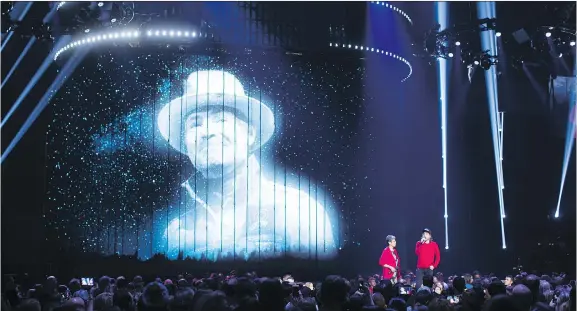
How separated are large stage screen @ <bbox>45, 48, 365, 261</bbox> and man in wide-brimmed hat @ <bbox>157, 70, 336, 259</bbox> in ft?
0.07

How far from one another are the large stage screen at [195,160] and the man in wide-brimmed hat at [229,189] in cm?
2

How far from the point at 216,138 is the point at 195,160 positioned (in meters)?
0.63

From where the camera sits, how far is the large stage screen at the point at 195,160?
13406 millimetres

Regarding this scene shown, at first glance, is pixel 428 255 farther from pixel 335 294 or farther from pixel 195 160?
pixel 335 294

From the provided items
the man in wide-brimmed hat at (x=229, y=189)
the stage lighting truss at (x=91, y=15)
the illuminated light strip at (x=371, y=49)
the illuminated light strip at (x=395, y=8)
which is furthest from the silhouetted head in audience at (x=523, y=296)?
the illuminated light strip at (x=395, y=8)

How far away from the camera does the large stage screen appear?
1341 centimetres

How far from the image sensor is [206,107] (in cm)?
1377

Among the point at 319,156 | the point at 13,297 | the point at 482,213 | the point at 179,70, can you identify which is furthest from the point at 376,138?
the point at 13,297

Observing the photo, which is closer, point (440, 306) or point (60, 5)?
point (440, 306)

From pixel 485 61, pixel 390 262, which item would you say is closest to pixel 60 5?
pixel 390 262

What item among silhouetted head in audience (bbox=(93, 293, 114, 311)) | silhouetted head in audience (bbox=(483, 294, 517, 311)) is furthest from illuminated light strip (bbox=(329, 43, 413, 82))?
silhouetted head in audience (bbox=(483, 294, 517, 311))

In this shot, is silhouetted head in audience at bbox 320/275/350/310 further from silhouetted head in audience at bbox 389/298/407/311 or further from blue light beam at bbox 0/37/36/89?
blue light beam at bbox 0/37/36/89

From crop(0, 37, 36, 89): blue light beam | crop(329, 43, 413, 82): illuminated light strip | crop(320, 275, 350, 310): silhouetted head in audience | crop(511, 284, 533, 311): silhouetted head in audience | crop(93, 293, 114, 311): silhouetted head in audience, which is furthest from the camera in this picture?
crop(0, 37, 36, 89): blue light beam

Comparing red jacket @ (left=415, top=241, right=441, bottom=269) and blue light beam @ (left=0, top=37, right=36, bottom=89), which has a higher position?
blue light beam @ (left=0, top=37, right=36, bottom=89)
